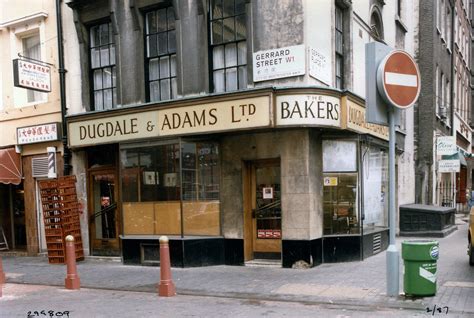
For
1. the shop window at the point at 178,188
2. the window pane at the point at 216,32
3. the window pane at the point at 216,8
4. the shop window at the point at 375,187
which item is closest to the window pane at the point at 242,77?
the window pane at the point at 216,32

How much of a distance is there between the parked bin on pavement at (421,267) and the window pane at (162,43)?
290 inches

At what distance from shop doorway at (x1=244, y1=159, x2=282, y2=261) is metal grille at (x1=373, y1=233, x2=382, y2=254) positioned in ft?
8.34

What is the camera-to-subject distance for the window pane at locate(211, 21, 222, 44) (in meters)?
10.7

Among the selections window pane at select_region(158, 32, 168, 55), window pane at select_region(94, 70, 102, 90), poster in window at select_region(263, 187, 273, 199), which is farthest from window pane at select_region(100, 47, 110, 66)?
poster in window at select_region(263, 187, 273, 199)

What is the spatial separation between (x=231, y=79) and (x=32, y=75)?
551cm

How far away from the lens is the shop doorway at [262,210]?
10438 mm

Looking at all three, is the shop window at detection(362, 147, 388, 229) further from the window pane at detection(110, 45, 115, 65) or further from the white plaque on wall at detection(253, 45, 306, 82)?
the window pane at detection(110, 45, 115, 65)

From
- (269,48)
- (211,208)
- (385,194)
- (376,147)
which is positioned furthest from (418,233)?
(269,48)

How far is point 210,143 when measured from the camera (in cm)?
1080

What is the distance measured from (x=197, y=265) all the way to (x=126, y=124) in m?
3.76

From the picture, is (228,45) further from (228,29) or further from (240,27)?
(240,27)

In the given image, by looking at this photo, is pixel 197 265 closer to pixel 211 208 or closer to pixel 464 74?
pixel 211 208

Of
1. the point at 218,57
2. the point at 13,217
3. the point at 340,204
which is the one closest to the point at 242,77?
the point at 218,57

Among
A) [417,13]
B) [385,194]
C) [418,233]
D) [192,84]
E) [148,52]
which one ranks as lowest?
[418,233]
